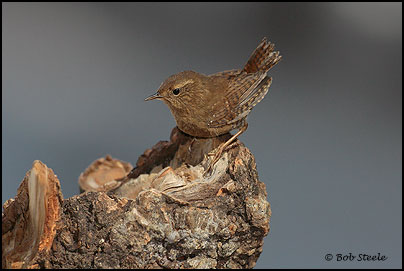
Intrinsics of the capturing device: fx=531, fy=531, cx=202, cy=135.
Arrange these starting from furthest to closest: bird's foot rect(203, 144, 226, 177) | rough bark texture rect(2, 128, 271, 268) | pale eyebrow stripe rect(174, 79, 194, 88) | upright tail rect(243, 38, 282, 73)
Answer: upright tail rect(243, 38, 282, 73)
pale eyebrow stripe rect(174, 79, 194, 88)
bird's foot rect(203, 144, 226, 177)
rough bark texture rect(2, 128, 271, 268)

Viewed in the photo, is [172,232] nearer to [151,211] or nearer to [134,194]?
[151,211]

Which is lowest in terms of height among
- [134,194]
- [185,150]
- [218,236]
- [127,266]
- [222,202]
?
[127,266]

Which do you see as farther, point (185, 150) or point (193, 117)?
point (185, 150)

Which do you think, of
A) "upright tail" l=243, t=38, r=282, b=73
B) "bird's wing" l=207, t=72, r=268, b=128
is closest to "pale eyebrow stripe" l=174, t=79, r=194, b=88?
"bird's wing" l=207, t=72, r=268, b=128

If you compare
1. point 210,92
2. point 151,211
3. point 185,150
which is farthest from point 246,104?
point 151,211

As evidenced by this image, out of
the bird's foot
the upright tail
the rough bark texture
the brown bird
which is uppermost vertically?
the upright tail

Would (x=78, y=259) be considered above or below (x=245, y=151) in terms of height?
below

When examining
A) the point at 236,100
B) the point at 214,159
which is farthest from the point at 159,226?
the point at 236,100

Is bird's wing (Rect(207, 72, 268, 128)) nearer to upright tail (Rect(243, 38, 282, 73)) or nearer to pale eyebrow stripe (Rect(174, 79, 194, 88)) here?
upright tail (Rect(243, 38, 282, 73))
